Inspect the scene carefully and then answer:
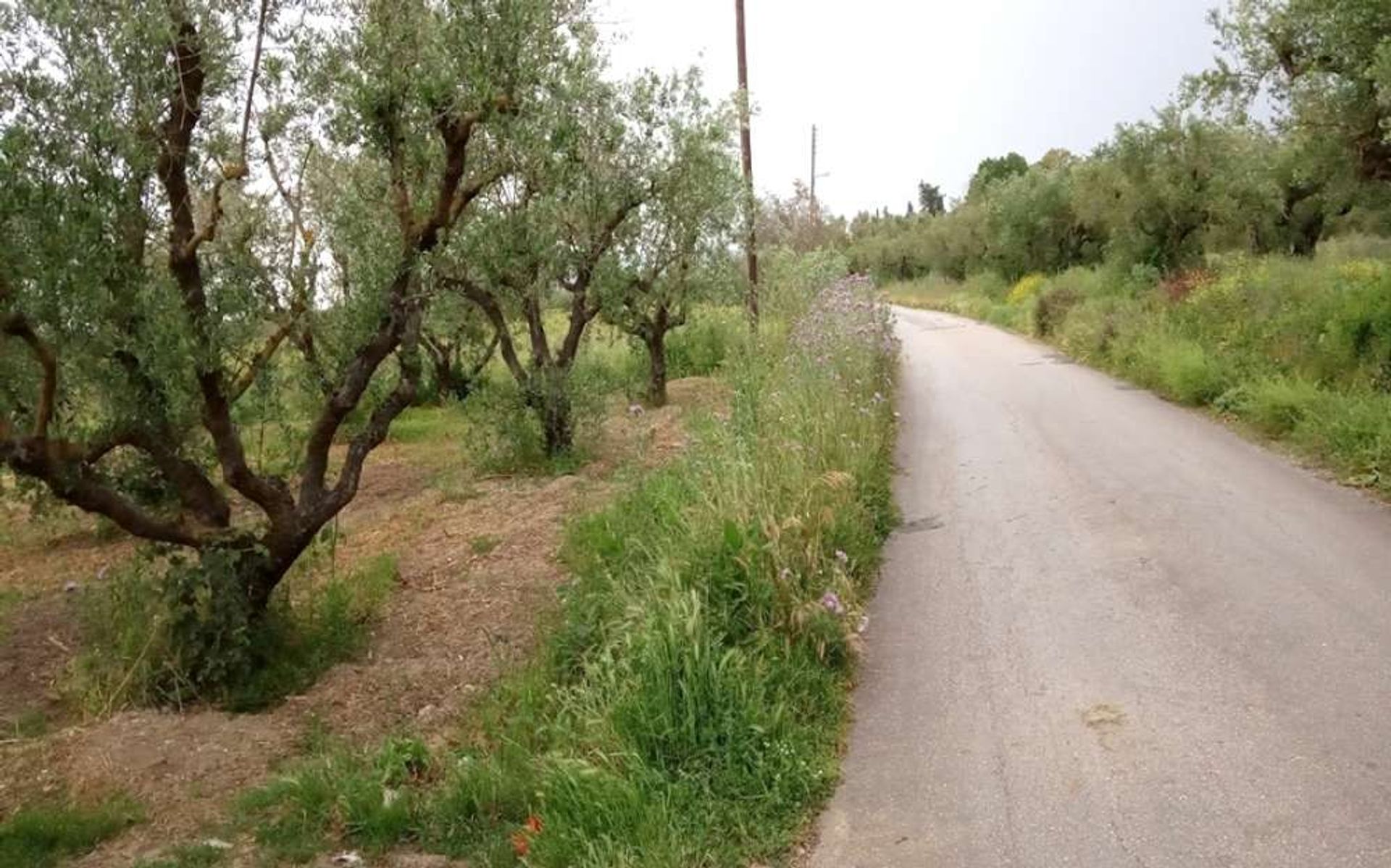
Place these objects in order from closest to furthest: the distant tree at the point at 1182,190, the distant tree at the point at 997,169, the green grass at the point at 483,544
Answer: the green grass at the point at 483,544
the distant tree at the point at 1182,190
the distant tree at the point at 997,169

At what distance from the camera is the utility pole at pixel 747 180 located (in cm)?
1572

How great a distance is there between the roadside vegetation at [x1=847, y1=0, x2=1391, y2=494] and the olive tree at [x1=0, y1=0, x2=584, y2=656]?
767 cm

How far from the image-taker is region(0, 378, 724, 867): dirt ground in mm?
5348

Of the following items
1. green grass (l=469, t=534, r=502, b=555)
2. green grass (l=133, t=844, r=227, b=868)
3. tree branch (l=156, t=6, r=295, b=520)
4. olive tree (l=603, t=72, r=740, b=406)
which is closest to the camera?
green grass (l=133, t=844, r=227, b=868)

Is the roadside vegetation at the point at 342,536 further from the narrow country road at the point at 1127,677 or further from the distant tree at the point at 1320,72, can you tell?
the distant tree at the point at 1320,72

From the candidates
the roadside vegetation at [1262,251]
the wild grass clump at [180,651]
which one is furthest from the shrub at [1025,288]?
the wild grass clump at [180,651]

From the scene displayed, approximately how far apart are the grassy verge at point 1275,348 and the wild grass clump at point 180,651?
8340 mm

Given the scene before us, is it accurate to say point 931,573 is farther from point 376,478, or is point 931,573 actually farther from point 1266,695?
point 376,478

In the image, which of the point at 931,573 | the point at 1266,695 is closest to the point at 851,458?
the point at 931,573

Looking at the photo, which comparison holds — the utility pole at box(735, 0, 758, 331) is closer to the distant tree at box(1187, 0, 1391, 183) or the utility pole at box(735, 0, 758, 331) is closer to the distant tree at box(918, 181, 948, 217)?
the distant tree at box(1187, 0, 1391, 183)

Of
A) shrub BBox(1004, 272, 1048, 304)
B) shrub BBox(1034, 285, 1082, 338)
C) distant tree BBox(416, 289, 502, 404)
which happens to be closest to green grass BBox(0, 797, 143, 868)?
distant tree BBox(416, 289, 502, 404)

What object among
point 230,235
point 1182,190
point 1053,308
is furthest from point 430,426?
point 1182,190

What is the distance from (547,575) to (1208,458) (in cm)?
653

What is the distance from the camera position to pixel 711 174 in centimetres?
1399
